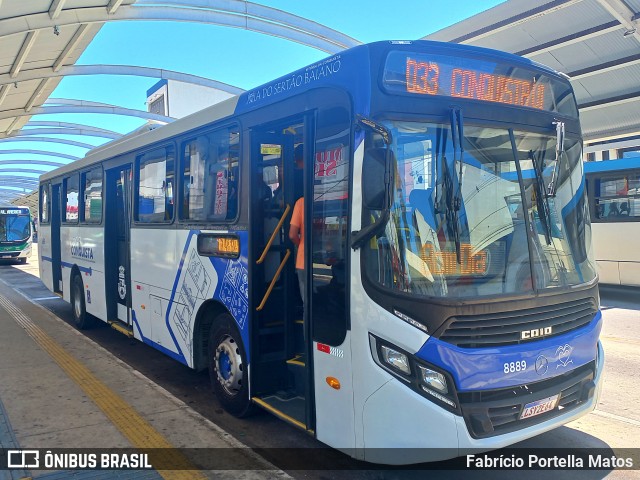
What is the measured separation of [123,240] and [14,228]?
21.9m

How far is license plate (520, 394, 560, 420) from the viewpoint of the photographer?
3363 millimetres

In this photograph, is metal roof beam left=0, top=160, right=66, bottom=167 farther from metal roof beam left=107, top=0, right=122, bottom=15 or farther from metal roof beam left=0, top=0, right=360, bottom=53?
metal roof beam left=107, top=0, right=122, bottom=15

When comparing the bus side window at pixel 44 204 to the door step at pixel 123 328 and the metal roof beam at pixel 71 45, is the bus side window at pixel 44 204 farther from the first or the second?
the door step at pixel 123 328

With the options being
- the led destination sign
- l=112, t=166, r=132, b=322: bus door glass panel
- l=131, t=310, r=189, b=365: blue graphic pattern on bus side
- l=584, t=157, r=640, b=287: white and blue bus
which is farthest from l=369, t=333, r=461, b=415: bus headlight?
l=584, t=157, r=640, b=287: white and blue bus

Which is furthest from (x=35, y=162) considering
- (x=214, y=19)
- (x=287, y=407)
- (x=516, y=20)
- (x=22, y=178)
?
(x=287, y=407)

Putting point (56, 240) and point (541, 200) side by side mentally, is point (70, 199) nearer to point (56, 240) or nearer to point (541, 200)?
point (56, 240)

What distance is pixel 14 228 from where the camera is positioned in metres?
26.0

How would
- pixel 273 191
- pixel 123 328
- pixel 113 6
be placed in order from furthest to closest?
pixel 113 6
pixel 123 328
pixel 273 191

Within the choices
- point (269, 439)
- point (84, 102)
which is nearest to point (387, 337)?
point (269, 439)

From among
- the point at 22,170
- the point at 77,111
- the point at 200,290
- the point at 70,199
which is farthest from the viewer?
the point at 22,170

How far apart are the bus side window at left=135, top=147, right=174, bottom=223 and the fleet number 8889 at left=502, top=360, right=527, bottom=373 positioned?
4.18m

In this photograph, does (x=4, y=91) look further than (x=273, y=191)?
Yes

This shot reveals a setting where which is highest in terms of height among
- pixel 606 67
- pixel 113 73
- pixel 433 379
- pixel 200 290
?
pixel 113 73

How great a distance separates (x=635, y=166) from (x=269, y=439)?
1127 centimetres
